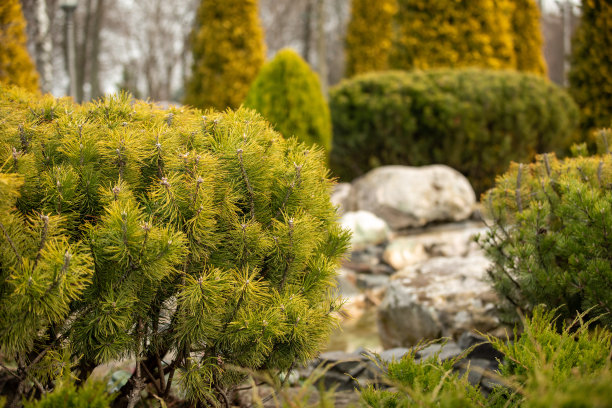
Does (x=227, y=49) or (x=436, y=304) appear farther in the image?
(x=227, y=49)

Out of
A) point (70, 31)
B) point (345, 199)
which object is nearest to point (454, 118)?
point (345, 199)

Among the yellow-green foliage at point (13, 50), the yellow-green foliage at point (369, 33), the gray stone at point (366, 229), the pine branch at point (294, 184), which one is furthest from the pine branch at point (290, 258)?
the yellow-green foliage at point (369, 33)

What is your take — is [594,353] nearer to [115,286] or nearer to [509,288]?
[509,288]

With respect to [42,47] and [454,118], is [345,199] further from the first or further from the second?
[42,47]

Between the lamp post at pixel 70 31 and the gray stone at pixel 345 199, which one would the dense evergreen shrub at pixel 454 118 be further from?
the lamp post at pixel 70 31

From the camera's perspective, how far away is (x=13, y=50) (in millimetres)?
5328

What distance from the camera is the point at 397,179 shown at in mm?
7289

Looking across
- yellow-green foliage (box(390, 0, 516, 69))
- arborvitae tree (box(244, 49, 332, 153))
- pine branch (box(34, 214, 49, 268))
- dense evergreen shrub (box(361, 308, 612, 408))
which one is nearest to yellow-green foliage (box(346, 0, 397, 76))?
yellow-green foliage (box(390, 0, 516, 69))

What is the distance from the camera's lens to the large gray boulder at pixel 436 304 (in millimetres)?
3340

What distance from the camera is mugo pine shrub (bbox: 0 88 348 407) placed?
1560 millimetres

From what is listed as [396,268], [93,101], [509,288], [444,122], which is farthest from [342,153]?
[93,101]

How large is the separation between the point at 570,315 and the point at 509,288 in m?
0.32

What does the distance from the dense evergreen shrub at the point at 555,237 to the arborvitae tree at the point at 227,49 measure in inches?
341

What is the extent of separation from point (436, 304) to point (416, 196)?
387 centimetres
